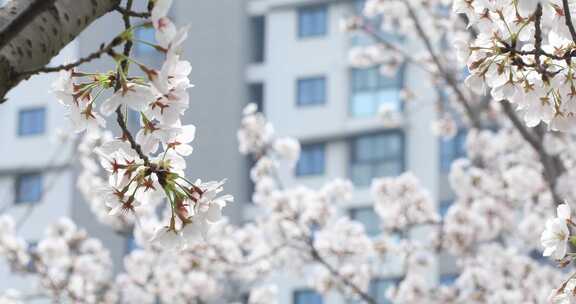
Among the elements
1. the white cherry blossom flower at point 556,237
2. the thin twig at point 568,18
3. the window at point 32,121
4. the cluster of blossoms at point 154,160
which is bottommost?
the white cherry blossom flower at point 556,237

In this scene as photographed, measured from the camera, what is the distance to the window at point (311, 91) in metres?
31.0

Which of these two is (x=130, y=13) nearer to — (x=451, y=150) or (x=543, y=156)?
(x=543, y=156)

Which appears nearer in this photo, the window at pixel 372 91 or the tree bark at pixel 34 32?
the tree bark at pixel 34 32

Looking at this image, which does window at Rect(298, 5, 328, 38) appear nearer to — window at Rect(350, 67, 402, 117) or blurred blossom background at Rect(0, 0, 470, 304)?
blurred blossom background at Rect(0, 0, 470, 304)

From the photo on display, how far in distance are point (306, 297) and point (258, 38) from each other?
25.8ft

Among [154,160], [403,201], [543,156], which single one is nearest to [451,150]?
[403,201]

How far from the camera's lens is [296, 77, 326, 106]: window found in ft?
102

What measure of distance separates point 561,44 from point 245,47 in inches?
Answer: 1142

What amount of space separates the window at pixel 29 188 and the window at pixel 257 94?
6102mm

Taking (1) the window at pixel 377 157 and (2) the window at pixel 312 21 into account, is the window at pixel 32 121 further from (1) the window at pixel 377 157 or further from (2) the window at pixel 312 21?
(1) the window at pixel 377 157

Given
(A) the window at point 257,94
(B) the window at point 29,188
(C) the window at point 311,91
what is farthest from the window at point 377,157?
(B) the window at point 29,188

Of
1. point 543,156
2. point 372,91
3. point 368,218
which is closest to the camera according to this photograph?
point 543,156

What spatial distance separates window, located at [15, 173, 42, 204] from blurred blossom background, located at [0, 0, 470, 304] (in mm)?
32

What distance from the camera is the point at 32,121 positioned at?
3169cm
